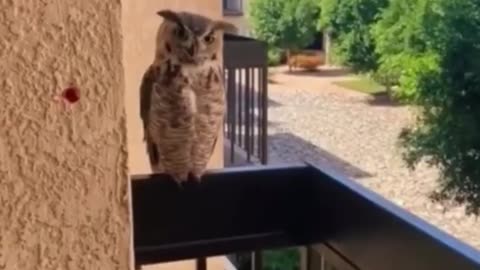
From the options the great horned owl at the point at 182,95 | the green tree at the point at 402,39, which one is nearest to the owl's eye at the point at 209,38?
the great horned owl at the point at 182,95

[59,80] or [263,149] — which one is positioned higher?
[59,80]

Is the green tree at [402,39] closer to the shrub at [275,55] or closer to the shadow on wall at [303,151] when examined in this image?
the shadow on wall at [303,151]

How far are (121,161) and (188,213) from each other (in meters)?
0.46

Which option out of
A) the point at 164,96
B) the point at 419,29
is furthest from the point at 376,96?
the point at 164,96

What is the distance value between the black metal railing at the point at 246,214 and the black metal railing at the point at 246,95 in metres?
1.62

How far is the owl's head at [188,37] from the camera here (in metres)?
0.96

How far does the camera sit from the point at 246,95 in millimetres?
2906

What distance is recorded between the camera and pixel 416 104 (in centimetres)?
429

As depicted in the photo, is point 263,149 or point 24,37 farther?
point 263,149

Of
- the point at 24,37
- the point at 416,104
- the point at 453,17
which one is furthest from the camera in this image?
the point at 416,104

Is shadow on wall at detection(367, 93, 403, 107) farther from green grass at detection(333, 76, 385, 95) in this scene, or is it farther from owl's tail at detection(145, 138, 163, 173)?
owl's tail at detection(145, 138, 163, 173)

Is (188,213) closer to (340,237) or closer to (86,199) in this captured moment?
(340,237)

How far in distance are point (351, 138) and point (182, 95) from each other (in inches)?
187

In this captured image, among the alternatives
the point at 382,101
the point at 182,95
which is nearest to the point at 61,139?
the point at 182,95
